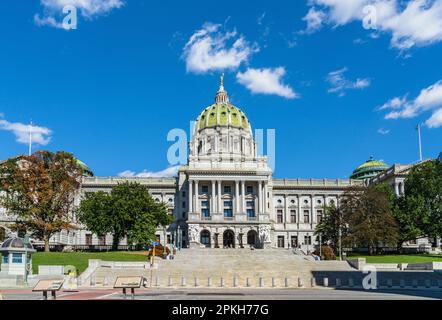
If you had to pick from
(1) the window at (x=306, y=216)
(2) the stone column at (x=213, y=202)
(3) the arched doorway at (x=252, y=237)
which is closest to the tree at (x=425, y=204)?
(3) the arched doorway at (x=252, y=237)

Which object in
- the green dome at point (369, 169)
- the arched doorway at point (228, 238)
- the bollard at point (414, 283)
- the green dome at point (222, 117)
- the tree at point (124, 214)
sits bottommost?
the bollard at point (414, 283)

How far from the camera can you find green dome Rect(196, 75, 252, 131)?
4902 inches

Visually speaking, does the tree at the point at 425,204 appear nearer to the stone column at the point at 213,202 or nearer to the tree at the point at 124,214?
the stone column at the point at 213,202

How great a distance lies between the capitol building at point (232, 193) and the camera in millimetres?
96125

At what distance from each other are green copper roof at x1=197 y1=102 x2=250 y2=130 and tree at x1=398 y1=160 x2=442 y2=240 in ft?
183

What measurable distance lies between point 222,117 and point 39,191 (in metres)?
64.3

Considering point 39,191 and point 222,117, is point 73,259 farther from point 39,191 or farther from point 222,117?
point 222,117

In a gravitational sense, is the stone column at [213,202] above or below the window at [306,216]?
above

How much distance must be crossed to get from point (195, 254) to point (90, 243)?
4803cm

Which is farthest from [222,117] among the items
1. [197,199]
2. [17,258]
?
[17,258]

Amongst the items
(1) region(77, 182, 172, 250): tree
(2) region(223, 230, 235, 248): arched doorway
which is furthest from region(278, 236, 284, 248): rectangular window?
(1) region(77, 182, 172, 250): tree

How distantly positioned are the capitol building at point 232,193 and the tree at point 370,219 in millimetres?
13905

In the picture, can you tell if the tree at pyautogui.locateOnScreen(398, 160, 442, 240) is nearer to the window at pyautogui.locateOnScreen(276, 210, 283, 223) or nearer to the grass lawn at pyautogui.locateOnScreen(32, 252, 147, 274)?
the window at pyautogui.locateOnScreen(276, 210, 283, 223)

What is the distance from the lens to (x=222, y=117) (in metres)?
126
